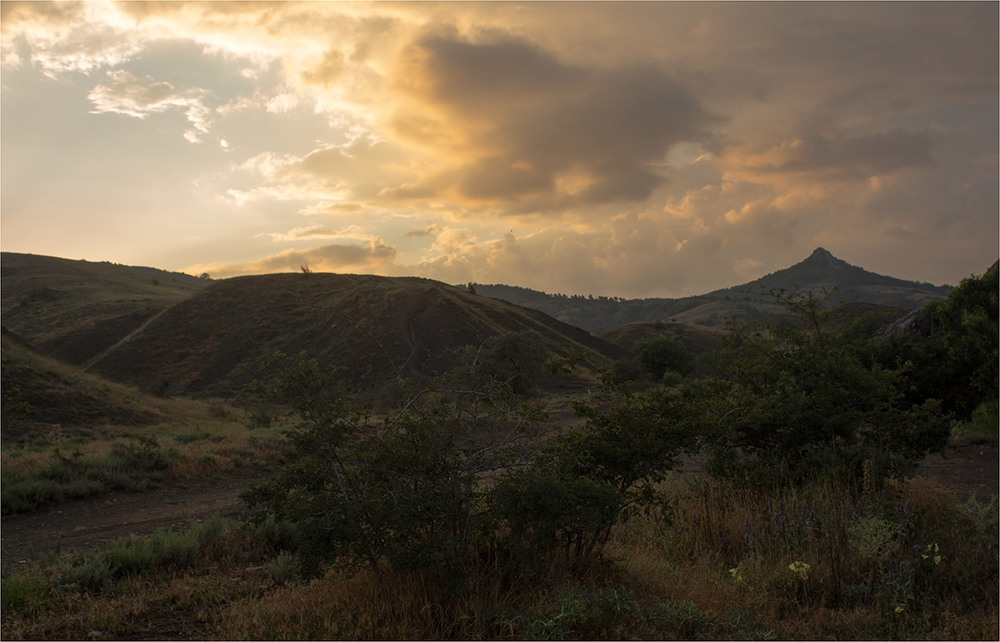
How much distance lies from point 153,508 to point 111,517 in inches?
27.9

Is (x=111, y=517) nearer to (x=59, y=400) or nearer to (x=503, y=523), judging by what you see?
(x=503, y=523)

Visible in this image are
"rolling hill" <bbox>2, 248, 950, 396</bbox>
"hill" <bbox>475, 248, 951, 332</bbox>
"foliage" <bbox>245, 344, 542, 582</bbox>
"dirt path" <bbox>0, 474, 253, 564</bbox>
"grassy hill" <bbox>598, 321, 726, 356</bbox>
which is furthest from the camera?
"hill" <bbox>475, 248, 951, 332</bbox>

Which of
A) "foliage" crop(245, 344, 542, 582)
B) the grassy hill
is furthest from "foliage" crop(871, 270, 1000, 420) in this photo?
the grassy hill

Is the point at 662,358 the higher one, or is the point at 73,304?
the point at 73,304

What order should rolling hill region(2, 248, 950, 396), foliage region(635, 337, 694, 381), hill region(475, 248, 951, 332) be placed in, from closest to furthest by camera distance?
1. foliage region(635, 337, 694, 381)
2. rolling hill region(2, 248, 950, 396)
3. hill region(475, 248, 951, 332)

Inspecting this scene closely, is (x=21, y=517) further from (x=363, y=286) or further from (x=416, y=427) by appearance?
(x=363, y=286)

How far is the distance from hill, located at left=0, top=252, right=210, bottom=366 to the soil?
46752 millimetres

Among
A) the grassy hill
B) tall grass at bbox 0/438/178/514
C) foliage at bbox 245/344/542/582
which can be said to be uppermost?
the grassy hill

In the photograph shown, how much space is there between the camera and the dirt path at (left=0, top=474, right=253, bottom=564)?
30.1ft

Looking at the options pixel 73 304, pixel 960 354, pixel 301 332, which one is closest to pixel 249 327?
pixel 301 332

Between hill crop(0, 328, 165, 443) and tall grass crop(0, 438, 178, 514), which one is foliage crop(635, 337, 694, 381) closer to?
hill crop(0, 328, 165, 443)

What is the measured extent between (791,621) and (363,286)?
193 ft

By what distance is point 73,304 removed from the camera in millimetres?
67375

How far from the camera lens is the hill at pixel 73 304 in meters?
56.2
